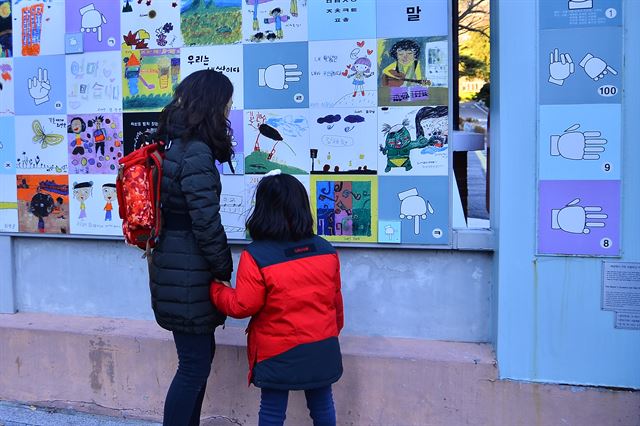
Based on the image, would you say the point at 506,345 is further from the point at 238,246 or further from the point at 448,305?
the point at 238,246

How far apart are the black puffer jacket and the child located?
0.15 m

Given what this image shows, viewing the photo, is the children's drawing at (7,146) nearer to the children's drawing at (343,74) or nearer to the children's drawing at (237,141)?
the children's drawing at (237,141)

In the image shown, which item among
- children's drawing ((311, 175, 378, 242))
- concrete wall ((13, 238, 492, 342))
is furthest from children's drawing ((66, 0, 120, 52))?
children's drawing ((311, 175, 378, 242))

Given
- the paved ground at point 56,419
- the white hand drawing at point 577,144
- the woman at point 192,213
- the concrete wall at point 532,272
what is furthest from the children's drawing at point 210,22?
the paved ground at point 56,419

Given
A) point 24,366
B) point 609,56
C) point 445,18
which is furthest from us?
point 24,366

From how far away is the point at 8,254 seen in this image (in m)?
4.42

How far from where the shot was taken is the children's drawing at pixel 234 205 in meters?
3.95

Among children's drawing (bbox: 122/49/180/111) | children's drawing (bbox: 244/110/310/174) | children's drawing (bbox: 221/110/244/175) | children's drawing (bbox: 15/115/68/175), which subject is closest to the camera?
children's drawing (bbox: 244/110/310/174)

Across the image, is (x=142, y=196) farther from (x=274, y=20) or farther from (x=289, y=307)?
(x=274, y=20)

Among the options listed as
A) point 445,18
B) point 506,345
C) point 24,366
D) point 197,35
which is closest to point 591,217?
point 506,345

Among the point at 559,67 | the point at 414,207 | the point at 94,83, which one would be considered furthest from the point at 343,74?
the point at 94,83

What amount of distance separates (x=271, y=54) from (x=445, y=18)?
1.03 metres

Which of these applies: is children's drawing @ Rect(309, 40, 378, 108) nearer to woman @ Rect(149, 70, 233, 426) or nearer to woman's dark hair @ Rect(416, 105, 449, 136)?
woman's dark hair @ Rect(416, 105, 449, 136)

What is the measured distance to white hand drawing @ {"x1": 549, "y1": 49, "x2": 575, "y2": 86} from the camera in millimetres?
3363
